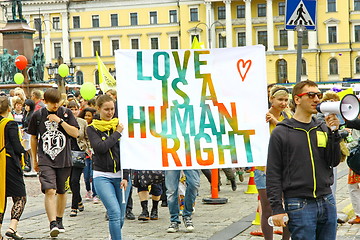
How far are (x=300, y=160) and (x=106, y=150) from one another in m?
2.64

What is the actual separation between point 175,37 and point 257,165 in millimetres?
80158

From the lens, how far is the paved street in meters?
8.38

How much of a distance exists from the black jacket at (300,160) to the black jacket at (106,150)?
2.44 metres

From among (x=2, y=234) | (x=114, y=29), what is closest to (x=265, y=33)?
(x=114, y=29)

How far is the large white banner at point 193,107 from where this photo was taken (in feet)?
24.2

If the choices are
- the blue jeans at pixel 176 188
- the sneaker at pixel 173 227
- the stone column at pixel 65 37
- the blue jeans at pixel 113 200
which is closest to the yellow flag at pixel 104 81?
the blue jeans at pixel 176 188

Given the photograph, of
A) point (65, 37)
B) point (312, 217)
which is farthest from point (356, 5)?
point (312, 217)

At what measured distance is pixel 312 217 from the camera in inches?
192

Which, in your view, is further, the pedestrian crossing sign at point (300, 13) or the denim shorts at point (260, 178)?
the pedestrian crossing sign at point (300, 13)

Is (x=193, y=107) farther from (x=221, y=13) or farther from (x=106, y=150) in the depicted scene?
(x=221, y=13)

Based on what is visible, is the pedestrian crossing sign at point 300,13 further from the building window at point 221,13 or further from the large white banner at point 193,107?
the building window at point 221,13

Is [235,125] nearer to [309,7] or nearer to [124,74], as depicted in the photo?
[124,74]

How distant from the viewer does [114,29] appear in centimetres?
8881

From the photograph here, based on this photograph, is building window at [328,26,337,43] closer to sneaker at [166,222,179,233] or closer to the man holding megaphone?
sneaker at [166,222,179,233]
